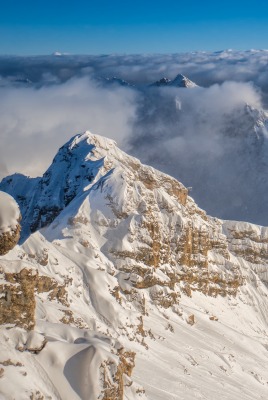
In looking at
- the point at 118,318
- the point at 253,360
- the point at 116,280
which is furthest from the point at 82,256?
the point at 253,360

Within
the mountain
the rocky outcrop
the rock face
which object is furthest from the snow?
the mountain

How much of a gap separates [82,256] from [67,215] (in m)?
36.3

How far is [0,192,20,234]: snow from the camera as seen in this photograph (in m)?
57.4

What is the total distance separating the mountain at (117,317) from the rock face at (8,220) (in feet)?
23.9

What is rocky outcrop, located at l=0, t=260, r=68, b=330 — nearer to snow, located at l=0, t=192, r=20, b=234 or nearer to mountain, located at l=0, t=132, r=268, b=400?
mountain, located at l=0, t=132, r=268, b=400

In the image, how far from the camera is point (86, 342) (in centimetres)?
6531

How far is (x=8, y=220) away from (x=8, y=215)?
0.51 meters

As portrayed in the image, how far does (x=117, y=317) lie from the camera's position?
134 metres

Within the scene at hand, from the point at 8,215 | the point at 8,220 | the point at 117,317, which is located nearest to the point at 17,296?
the point at 8,220

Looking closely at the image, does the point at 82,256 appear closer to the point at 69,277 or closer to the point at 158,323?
the point at 69,277

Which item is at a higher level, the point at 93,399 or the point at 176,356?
the point at 93,399

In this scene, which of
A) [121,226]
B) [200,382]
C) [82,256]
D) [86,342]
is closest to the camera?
[86,342]

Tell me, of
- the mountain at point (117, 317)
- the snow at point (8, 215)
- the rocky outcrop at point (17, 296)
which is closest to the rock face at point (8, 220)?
the snow at point (8, 215)

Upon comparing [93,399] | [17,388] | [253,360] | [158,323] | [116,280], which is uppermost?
[17,388]
